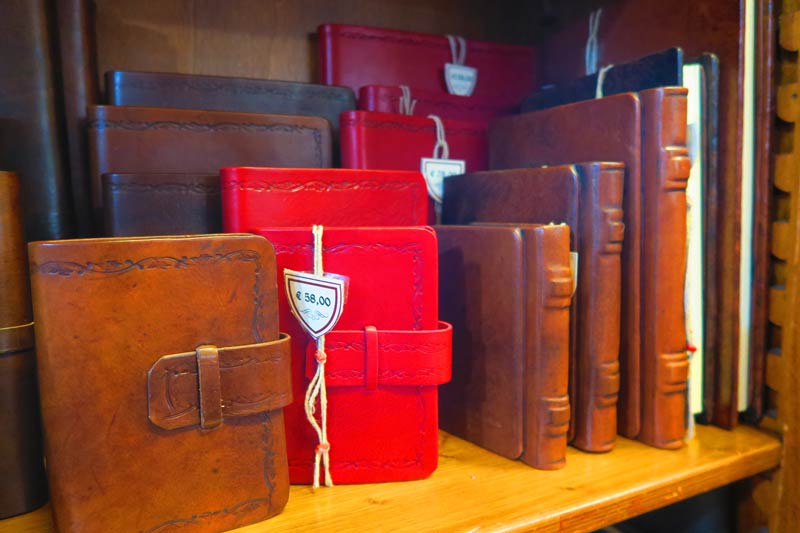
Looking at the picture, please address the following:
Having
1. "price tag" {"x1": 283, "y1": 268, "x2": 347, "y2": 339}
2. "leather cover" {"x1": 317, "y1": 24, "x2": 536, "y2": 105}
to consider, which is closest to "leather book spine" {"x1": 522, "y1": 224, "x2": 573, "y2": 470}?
"price tag" {"x1": 283, "y1": 268, "x2": 347, "y2": 339}

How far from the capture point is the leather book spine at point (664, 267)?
68 centimetres

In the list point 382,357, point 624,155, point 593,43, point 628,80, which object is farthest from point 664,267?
A: point 593,43

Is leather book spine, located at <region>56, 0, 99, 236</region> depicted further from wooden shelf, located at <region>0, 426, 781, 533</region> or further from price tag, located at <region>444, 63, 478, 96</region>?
price tag, located at <region>444, 63, 478, 96</region>

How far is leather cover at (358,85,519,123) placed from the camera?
2.93 feet

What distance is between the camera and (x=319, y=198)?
670 mm

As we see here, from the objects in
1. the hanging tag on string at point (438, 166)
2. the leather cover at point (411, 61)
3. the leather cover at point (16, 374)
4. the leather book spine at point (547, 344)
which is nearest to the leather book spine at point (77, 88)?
the leather cover at point (16, 374)

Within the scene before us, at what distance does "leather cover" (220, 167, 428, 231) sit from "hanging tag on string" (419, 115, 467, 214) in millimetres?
181

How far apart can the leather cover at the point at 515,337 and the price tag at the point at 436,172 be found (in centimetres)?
17

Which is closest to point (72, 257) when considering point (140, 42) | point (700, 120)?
point (140, 42)

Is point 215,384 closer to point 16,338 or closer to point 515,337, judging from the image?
point 16,338

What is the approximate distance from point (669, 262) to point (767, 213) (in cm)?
17

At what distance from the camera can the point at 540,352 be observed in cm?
66

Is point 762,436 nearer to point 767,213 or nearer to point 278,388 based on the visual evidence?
point 767,213

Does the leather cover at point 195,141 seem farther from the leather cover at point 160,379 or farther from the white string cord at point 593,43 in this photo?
the white string cord at point 593,43
